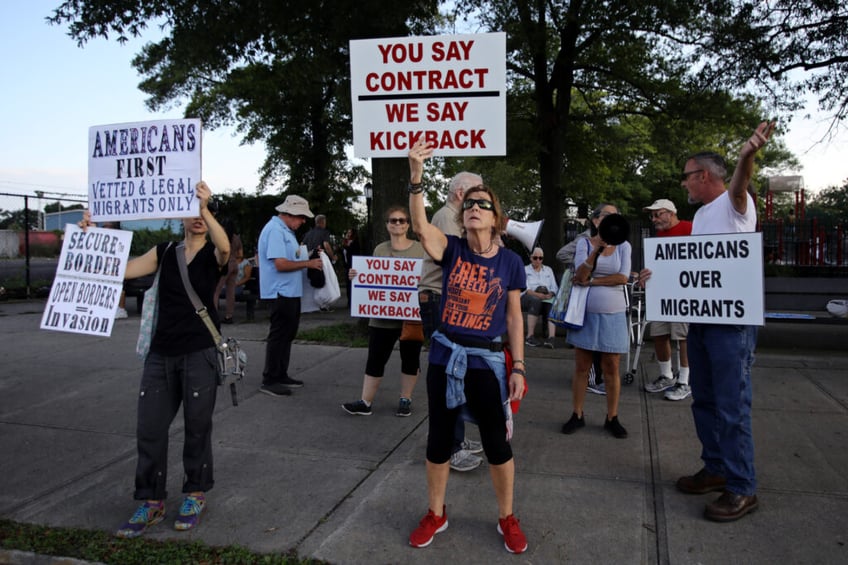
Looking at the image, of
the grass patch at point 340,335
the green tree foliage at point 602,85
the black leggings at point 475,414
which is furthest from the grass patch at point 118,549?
the green tree foliage at point 602,85

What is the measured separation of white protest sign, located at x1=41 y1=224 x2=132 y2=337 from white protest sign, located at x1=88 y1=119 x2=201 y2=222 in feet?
0.51

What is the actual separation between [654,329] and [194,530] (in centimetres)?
468

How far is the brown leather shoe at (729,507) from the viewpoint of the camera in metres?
3.56

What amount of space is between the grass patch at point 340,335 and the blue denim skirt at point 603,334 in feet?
14.2

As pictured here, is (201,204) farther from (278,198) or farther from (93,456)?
(278,198)

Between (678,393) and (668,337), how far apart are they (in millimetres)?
589

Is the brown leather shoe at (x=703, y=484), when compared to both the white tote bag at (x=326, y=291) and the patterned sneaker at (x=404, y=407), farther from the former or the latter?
the white tote bag at (x=326, y=291)

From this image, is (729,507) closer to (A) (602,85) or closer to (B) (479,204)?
(B) (479,204)

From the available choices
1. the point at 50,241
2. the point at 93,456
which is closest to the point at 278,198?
the point at 50,241

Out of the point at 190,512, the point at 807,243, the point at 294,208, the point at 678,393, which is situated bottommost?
the point at 190,512

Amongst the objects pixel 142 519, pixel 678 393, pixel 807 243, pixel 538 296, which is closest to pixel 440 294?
pixel 142 519

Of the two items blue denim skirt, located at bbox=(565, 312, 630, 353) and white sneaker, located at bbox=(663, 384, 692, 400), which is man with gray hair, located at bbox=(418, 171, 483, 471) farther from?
white sneaker, located at bbox=(663, 384, 692, 400)

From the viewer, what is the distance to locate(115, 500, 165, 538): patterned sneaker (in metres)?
3.53

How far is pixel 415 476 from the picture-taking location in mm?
4285
